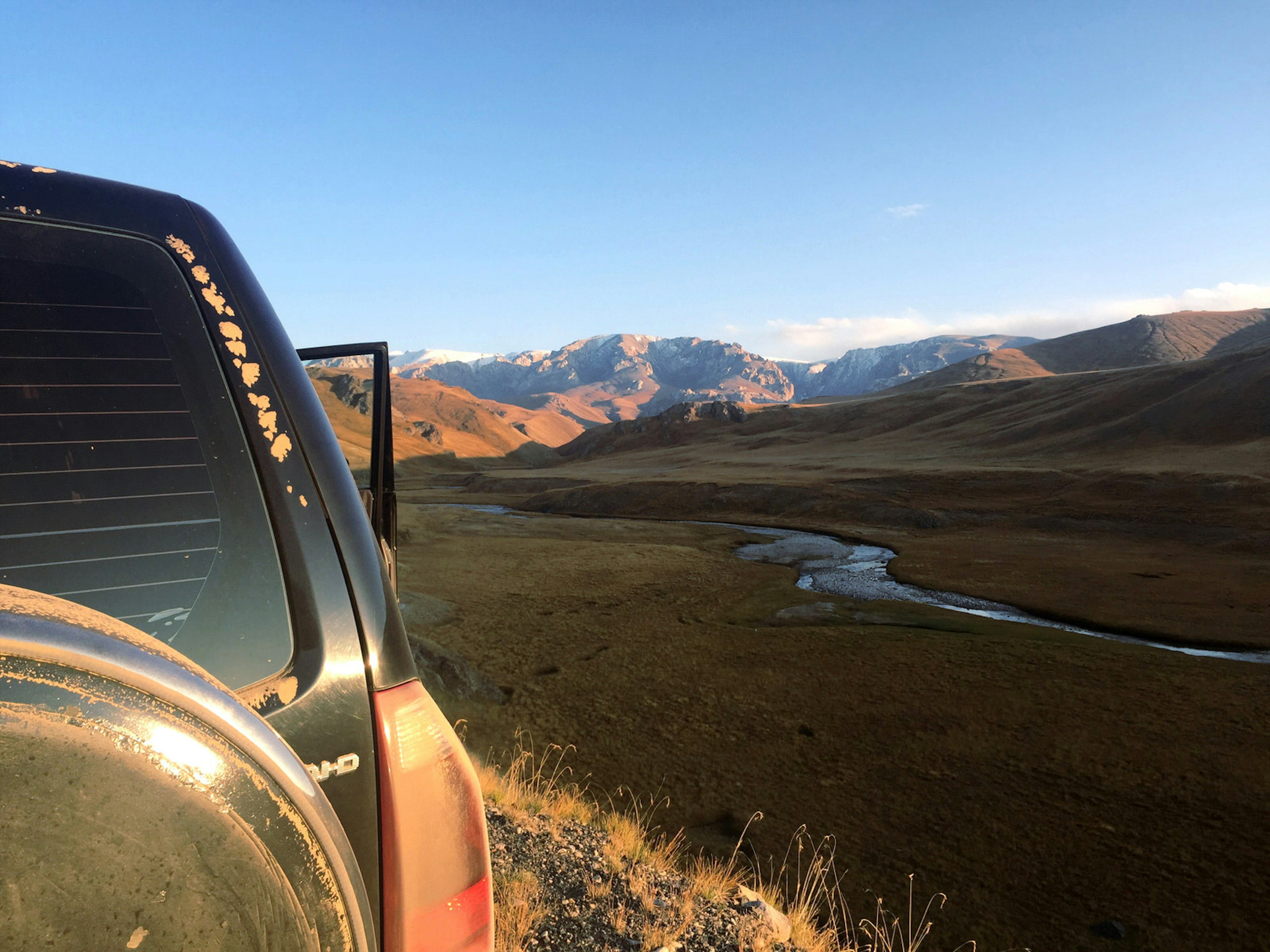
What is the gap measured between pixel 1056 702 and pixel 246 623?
11934 mm

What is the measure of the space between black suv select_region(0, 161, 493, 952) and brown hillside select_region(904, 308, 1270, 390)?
160179mm

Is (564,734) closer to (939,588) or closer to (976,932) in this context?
(976,932)

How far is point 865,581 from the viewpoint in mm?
20484

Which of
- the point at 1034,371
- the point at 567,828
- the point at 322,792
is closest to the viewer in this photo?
the point at 322,792

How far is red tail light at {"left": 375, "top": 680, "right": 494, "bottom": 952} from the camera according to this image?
1257mm

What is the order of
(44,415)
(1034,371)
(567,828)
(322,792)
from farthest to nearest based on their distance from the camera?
(1034,371), (567,828), (44,415), (322,792)

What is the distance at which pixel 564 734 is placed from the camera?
9.37 meters

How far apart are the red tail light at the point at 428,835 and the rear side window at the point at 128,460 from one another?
10.1 inches

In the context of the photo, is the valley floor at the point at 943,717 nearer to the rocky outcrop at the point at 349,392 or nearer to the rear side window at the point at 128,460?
the rear side window at the point at 128,460

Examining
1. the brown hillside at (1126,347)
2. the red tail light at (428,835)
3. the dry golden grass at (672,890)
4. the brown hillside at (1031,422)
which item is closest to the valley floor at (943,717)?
the dry golden grass at (672,890)

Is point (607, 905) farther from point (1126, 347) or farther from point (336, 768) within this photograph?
point (1126, 347)

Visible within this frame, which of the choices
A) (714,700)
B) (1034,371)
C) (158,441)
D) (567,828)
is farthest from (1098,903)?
(1034,371)

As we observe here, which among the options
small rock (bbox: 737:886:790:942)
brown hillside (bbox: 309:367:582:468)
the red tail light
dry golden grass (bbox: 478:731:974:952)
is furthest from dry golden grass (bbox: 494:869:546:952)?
→ brown hillside (bbox: 309:367:582:468)

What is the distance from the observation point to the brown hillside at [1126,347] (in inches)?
6063
